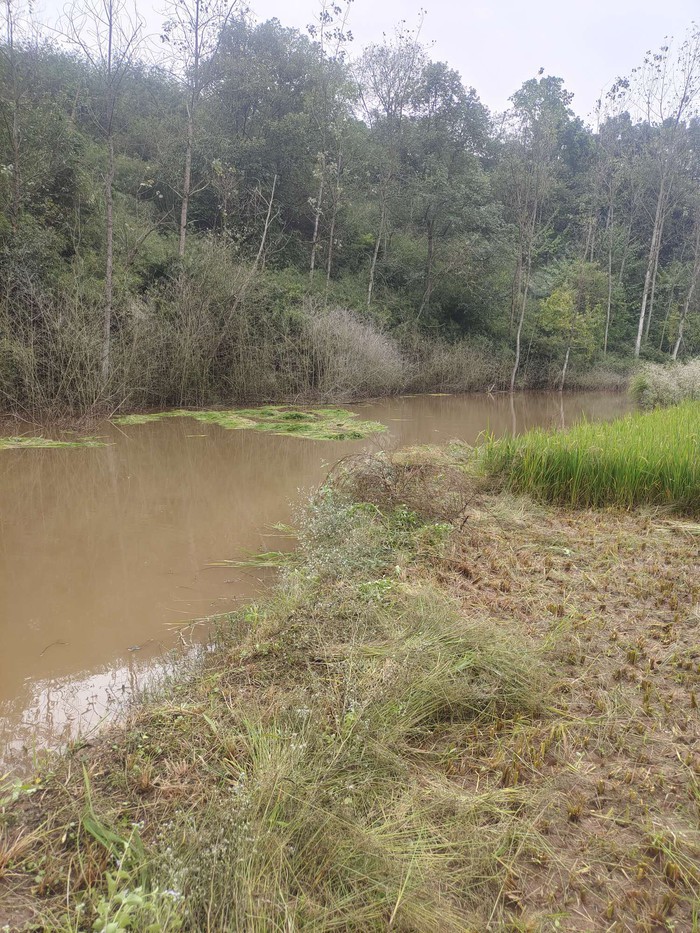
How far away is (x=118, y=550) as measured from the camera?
18.2ft

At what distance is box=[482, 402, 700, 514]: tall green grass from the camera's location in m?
5.30

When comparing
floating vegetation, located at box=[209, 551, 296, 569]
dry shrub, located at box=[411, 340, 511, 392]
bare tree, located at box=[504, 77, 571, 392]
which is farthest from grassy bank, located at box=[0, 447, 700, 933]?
bare tree, located at box=[504, 77, 571, 392]

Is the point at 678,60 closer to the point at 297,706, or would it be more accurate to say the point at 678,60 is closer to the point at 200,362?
the point at 200,362

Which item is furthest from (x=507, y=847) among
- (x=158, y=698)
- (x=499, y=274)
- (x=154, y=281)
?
(x=499, y=274)

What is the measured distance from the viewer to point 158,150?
61.1 ft

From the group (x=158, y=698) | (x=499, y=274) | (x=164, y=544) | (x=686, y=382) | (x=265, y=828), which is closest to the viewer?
(x=265, y=828)

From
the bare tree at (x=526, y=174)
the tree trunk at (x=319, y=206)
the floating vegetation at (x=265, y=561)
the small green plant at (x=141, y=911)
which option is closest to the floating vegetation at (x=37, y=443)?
the floating vegetation at (x=265, y=561)

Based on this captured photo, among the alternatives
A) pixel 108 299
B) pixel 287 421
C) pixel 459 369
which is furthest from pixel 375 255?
pixel 108 299

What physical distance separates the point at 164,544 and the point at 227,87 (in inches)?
798

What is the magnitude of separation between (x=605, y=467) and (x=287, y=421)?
337 inches

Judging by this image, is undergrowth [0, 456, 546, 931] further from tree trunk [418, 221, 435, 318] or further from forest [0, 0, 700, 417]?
tree trunk [418, 221, 435, 318]

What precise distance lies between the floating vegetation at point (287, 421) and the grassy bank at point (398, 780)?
331 inches

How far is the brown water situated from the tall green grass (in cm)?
249

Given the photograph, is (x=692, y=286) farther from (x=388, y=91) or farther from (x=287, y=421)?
(x=287, y=421)
